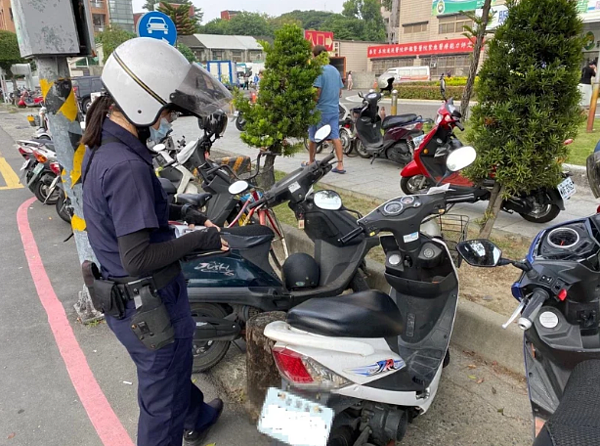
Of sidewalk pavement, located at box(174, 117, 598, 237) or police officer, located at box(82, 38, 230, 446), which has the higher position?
police officer, located at box(82, 38, 230, 446)

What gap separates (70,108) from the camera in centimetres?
333

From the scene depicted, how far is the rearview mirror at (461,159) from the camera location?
2.33 meters

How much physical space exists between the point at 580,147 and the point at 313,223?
6.80 metres

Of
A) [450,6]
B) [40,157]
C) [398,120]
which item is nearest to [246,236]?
[40,157]

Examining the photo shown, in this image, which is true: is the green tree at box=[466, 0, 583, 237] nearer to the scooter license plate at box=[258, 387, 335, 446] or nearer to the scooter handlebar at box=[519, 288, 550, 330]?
the scooter handlebar at box=[519, 288, 550, 330]

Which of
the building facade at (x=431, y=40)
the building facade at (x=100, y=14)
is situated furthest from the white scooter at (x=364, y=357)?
the building facade at (x=100, y=14)

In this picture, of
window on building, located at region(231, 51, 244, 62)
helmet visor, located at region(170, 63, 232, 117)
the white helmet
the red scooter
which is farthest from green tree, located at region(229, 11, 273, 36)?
the white helmet

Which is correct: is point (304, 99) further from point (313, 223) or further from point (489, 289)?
point (489, 289)

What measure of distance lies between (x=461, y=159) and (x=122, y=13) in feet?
274

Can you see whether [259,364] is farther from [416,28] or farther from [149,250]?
[416,28]

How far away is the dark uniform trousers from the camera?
2027mm

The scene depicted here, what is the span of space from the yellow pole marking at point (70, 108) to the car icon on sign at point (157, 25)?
8.56 feet

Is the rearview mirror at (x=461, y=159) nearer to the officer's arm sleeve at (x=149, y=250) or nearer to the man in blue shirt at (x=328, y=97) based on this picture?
the officer's arm sleeve at (x=149, y=250)

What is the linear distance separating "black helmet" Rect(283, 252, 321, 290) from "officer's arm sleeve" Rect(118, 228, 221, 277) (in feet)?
4.21
